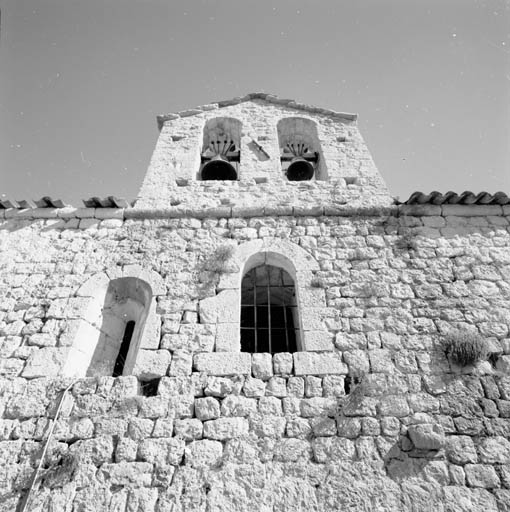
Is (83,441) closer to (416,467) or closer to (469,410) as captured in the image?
(416,467)

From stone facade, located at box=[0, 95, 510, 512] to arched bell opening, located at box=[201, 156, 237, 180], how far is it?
70 centimetres

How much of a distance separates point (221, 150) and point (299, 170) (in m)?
1.76

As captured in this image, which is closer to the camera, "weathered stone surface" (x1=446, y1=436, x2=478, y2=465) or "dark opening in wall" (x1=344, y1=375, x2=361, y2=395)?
"weathered stone surface" (x1=446, y1=436, x2=478, y2=465)

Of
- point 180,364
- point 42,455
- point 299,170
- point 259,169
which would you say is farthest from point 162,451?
point 299,170

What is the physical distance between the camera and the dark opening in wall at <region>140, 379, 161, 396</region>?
379 centimetres

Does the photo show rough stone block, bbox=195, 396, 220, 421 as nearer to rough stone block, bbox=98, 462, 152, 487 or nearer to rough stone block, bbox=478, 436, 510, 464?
rough stone block, bbox=98, 462, 152, 487

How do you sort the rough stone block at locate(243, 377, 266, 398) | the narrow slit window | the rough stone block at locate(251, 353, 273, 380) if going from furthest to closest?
the narrow slit window < the rough stone block at locate(251, 353, 273, 380) < the rough stone block at locate(243, 377, 266, 398)

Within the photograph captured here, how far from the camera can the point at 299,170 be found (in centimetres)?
680

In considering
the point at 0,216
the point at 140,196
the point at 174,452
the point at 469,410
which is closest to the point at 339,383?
the point at 469,410

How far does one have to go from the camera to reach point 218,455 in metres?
3.29

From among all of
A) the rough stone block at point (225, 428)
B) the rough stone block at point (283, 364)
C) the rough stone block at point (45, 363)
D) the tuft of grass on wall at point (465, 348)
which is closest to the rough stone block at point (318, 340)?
the rough stone block at point (283, 364)

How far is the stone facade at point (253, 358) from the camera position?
317 cm

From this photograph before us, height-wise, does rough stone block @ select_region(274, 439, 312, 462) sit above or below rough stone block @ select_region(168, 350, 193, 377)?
below

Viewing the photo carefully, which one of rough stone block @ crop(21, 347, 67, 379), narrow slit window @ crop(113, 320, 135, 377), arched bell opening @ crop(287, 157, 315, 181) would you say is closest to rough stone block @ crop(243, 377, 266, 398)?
narrow slit window @ crop(113, 320, 135, 377)
